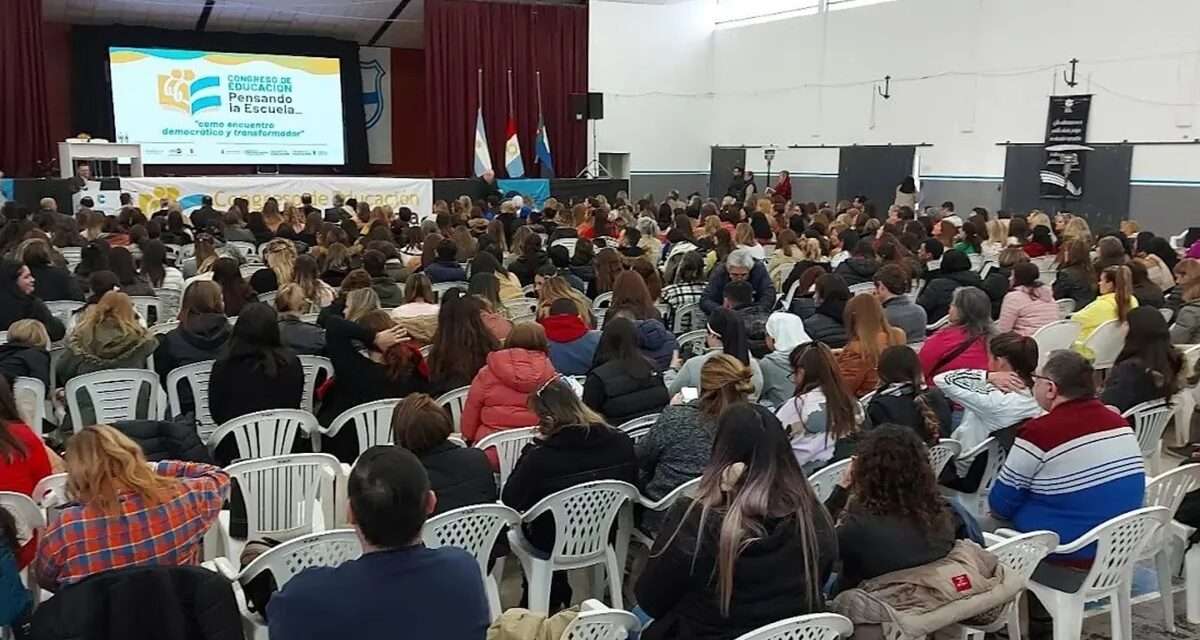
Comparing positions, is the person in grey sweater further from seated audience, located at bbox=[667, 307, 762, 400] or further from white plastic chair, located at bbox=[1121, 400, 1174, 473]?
white plastic chair, located at bbox=[1121, 400, 1174, 473]

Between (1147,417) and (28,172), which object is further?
(28,172)

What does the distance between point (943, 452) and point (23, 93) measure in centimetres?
1640

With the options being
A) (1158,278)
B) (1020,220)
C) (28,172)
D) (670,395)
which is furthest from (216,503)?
(28,172)

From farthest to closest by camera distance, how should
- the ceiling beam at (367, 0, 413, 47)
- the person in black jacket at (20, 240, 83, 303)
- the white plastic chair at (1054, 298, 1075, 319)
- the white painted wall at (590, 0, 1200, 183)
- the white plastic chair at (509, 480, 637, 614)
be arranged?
the ceiling beam at (367, 0, 413, 47) < the white painted wall at (590, 0, 1200, 183) < the white plastic chair at (1054, 298, 1075, 319) < the person in black jacket at (20, 240, 83, 303) < the white plastic chair at (509, 480, 637, 614)

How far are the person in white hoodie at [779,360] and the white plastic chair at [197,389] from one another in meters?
2.59

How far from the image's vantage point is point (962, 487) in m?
3.98

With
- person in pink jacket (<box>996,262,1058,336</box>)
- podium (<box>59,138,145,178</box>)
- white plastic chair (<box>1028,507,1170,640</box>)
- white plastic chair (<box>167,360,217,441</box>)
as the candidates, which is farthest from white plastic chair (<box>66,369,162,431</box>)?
podium (<box>59,138,145,178</box>)

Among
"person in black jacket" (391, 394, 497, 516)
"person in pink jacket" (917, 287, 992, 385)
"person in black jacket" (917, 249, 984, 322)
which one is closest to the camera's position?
"person in black jacket" (391, 394, 497, 516)

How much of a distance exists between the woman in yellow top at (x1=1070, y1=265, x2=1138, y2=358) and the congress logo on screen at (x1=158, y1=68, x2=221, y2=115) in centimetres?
1552

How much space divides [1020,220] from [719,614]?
801 cm

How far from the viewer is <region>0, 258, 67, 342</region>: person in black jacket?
555 cm

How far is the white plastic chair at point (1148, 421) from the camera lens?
4.28m

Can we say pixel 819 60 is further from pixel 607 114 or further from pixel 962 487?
pixel 962 487

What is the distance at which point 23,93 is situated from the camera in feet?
52.1
